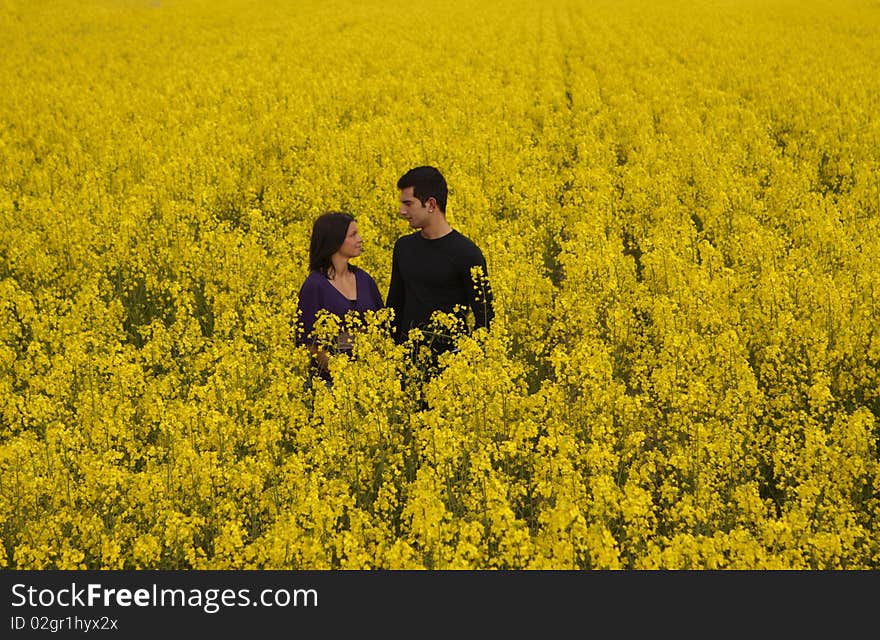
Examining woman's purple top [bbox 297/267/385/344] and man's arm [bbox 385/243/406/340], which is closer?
woman's purple top [bbox 297/267/385/344]

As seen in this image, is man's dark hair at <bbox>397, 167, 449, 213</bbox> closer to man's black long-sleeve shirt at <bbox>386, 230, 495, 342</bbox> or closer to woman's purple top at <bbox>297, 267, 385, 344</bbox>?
man's black long-sleeve shirt at <bbox>386, 230, 495, 342</bbox>

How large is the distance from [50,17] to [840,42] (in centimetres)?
2487

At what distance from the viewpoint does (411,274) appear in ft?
17.3

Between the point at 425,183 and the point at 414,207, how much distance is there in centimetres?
16

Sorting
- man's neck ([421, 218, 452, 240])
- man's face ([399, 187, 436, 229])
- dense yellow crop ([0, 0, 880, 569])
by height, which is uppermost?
man's face ([399, 187, 436, 229])

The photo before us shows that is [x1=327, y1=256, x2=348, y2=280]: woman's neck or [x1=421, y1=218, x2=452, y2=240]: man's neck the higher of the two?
[x1=421, y1=218, x2=452, y2=240]: man's neck

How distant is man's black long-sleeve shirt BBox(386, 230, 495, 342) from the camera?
511 cm

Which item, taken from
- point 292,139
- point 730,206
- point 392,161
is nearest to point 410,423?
point 730,206

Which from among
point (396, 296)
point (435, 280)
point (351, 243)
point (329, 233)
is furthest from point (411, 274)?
point (329, 233)

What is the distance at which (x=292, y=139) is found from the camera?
11.9 m

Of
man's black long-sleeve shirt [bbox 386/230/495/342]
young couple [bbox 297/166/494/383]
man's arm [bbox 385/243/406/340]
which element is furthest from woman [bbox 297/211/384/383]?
man's black long-sleeve shirt [bbox 386/230/495/342]

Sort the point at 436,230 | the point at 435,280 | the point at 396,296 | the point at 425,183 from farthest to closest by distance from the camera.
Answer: the point at 396,296 → the point at 435,280 → the point at 436,230 → the point at 425,183

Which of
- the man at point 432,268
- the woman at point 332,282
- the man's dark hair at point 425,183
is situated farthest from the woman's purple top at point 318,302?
the man's dark hair at point 425,183

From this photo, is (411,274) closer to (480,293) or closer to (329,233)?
(480,293)
